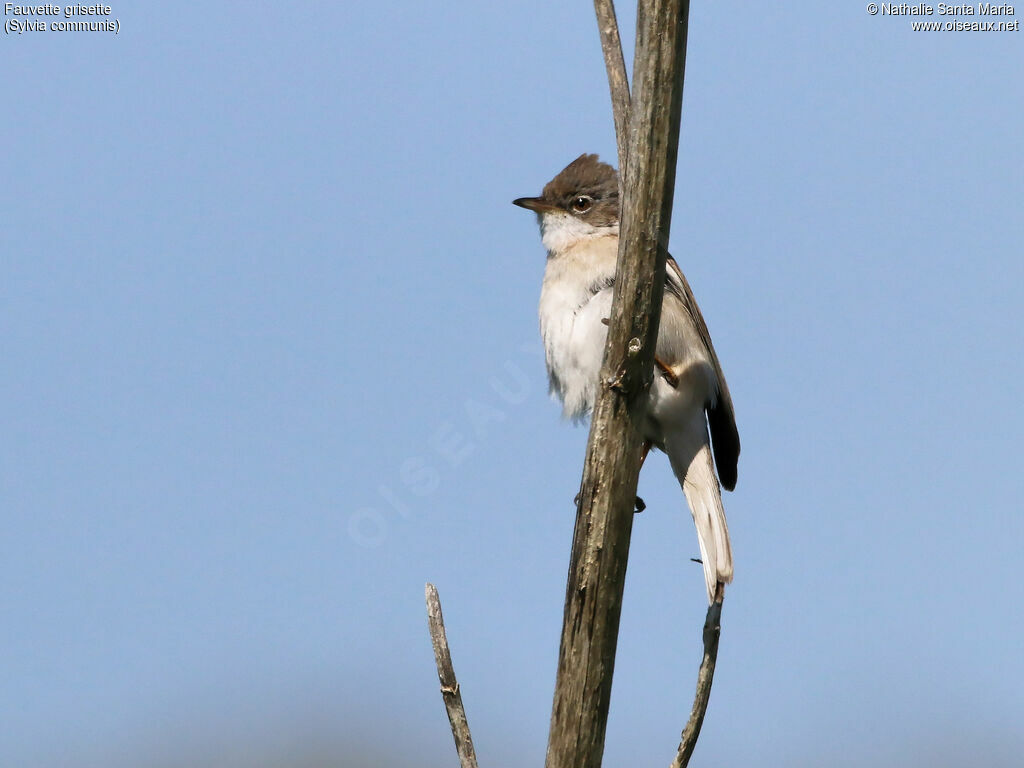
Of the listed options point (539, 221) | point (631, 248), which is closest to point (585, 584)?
point (631, 248)

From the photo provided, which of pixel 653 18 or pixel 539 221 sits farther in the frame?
pixel 539 221

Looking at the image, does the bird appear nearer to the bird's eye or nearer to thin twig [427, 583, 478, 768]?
the bird's eye

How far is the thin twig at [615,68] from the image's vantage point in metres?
4.15

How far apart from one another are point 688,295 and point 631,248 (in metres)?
2.55

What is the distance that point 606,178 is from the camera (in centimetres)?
648

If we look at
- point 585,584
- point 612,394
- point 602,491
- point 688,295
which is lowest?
point 585,584

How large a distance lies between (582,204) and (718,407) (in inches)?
63.3

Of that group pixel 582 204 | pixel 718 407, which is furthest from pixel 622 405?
pixel 582 204

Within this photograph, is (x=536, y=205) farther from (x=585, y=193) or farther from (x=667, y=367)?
(x=667, y=367)

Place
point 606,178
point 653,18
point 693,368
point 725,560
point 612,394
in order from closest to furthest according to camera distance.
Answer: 1. point 653,18
2. point 612,394
3. point 725,560
4. point 693,368
5. point 606,178

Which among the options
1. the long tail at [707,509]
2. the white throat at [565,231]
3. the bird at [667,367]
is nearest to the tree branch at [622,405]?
the long tail at [707,509]

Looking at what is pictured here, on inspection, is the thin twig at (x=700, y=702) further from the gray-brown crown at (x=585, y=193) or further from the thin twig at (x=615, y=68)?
the gray-brown crown at (x=585, y=193)

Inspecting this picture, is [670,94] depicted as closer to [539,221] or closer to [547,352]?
[547,352]

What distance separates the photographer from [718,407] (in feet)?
19.1
